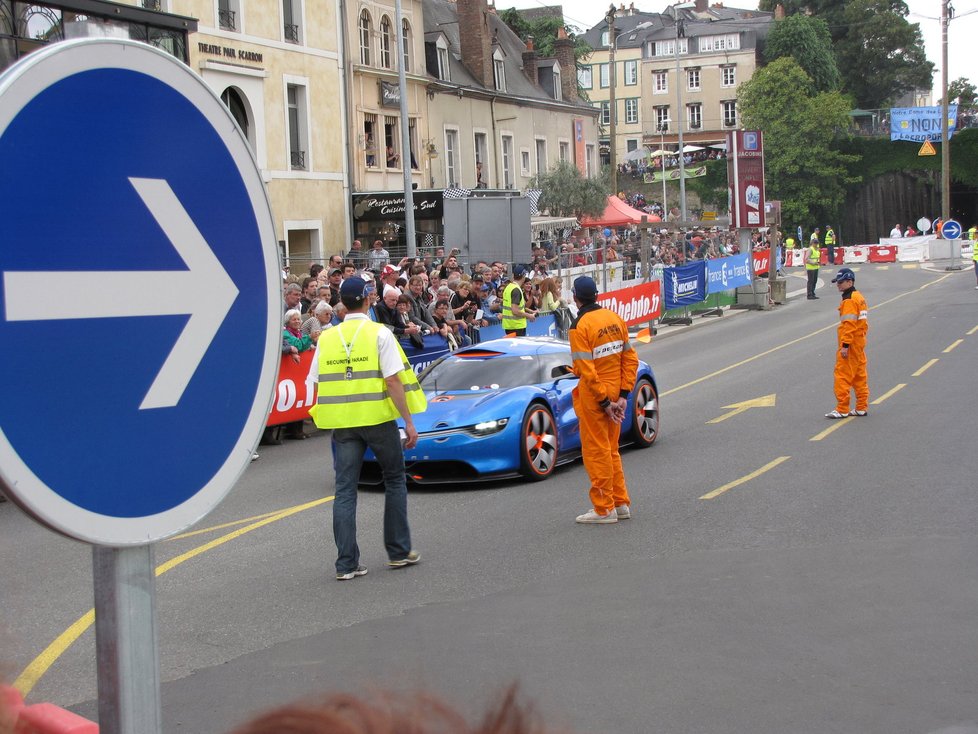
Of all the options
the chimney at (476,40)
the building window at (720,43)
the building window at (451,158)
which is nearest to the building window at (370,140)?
the building window at (451,158)

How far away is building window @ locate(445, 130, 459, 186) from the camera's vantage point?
1735 inches

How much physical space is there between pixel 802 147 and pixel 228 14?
5014 centimetres

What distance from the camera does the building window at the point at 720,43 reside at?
330 ft

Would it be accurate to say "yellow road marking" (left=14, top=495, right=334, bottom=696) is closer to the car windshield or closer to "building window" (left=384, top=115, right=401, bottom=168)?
the car windshield

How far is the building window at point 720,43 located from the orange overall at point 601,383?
95.7 m

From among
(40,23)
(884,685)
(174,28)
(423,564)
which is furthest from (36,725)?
(174,28)

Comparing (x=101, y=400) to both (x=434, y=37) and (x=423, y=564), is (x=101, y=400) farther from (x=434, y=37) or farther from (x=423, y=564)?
(x=434, y=37)

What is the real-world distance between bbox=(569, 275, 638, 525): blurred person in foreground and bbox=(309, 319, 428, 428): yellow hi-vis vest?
214cm

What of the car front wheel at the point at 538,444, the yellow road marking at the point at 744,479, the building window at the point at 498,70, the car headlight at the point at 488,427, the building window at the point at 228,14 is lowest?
the yellow road marking at the point at 744,479

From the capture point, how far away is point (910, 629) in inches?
262

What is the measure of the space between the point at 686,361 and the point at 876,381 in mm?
5025

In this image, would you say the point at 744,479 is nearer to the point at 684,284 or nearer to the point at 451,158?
the point at 684,284

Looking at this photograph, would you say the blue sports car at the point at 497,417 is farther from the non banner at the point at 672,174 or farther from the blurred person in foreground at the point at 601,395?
the non banner at the point at 672,174

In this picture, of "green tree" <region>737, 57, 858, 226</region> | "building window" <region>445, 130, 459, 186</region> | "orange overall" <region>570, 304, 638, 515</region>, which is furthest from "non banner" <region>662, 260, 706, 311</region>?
"green tree" <region>737, 57, 858, 226</region>
